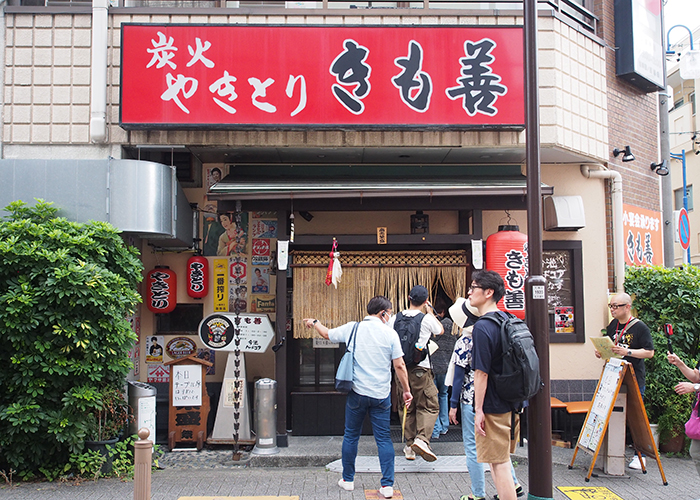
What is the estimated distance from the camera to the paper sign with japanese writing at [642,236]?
402 inches

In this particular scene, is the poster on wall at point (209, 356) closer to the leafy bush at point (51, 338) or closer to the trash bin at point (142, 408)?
the trash bin at point (142, 408)

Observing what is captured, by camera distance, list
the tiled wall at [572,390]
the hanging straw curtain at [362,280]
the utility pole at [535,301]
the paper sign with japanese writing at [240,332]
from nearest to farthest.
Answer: the utility pole at [535,301]
the paper sign with japanese writing at [240,332]
the hanging straw curtain at [362,280]
the tiled wall at [572,390]

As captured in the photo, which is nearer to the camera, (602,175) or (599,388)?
(599,388)

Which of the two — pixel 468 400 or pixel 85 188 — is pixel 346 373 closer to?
pixel 468 400

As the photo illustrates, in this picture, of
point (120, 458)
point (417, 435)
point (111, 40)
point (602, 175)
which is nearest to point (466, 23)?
point (602, 175)

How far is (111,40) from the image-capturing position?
8383 millimetres

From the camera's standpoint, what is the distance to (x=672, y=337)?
26.7ft

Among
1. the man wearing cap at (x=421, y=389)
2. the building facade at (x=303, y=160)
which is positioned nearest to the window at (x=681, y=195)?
the building facade at (x=303, y=160)

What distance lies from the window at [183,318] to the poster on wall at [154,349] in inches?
8.8

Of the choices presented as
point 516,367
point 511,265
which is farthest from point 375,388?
point 511,265

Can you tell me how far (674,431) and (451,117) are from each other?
18.2 ft

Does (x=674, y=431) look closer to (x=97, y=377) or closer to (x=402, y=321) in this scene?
(x=402, y=321)

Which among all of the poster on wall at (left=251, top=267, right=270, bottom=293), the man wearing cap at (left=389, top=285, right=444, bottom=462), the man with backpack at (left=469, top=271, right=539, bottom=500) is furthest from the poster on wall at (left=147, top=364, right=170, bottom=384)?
the man with backpack at (left=469, top=271, right=539, bottom=500)

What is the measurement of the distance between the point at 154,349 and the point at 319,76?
526 centimetres
